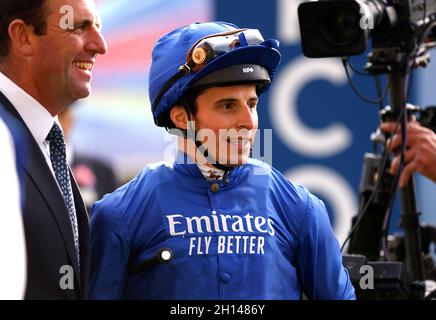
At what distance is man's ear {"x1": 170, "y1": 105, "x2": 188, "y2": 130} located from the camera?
2.66m

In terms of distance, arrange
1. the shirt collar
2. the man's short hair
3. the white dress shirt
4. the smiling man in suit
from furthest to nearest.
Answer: the man's short hair
the shirt collar
the smiling man in suit
the white dress shirt

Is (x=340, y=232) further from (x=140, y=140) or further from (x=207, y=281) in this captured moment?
(x=207, y=281)

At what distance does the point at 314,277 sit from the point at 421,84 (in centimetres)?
340

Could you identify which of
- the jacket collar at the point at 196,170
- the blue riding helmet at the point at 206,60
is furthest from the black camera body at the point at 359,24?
the jacket collar at the point at 196,170


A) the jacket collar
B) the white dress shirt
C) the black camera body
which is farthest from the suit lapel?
the black camera body

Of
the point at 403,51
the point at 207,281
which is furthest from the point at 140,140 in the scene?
the point at 207,281

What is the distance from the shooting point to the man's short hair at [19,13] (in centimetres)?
250

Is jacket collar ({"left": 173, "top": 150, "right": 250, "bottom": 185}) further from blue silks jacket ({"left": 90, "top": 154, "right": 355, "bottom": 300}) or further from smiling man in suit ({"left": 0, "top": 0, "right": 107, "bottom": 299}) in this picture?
smiling man in suit ({"left": 0, "top": 0, "right": 107, "bottom": 299})

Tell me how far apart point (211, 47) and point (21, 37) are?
0.47 metres

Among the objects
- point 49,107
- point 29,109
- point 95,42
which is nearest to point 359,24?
point 95,42

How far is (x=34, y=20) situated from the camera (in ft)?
8.23

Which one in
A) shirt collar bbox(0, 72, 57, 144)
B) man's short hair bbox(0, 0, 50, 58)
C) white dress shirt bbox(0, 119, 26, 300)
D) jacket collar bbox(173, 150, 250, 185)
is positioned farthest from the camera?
jacket collar bbox(173, 150, 250, 185)

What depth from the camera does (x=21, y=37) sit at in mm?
2523

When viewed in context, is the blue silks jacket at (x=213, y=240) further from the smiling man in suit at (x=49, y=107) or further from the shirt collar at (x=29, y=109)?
the shirt collar at (x=29, y=109)
